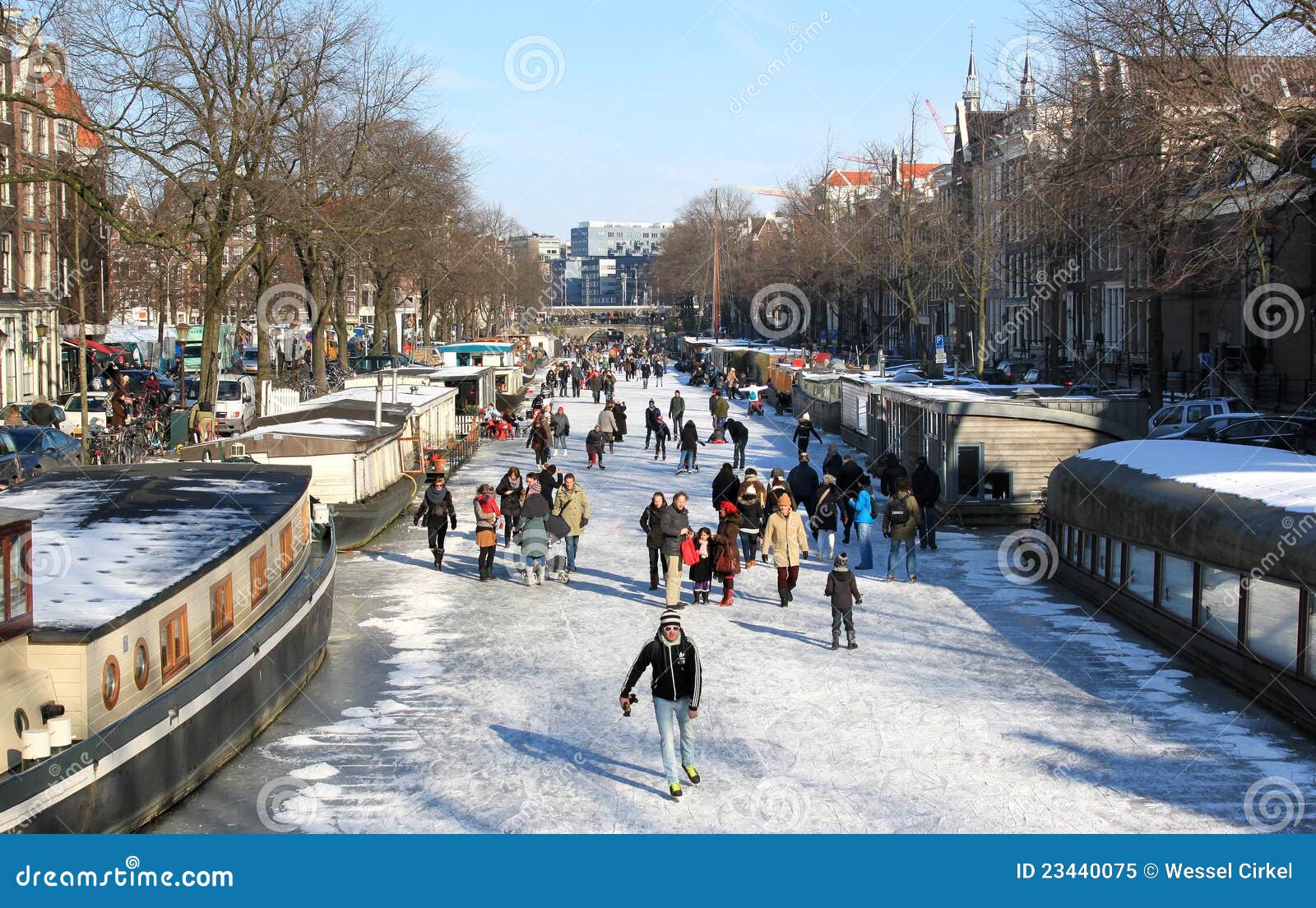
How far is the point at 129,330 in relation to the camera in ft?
245

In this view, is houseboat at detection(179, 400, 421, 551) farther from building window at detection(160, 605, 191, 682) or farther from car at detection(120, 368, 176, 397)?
car at detection(120, 368, 176, 397)

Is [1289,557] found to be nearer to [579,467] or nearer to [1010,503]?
[1010,503]

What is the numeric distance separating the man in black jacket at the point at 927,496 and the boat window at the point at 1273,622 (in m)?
8.99

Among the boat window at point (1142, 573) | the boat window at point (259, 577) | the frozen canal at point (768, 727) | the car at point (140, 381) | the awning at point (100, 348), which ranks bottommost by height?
the frozen canal at point (768, 727)

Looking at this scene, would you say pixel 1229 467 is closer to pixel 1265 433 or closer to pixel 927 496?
pixel 927 496

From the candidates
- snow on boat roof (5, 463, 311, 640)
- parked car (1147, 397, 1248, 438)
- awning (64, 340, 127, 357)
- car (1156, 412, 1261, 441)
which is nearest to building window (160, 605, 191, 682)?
snow on boat roof (5, 463, 311, 640)

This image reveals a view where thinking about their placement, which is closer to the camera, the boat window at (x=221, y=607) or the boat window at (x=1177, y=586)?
the boat window at (x=221, y=607)

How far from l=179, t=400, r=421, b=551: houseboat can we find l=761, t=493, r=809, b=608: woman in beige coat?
7419 mm

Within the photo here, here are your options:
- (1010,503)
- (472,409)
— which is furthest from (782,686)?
(472,409)

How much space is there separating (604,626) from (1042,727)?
6451 millimetres

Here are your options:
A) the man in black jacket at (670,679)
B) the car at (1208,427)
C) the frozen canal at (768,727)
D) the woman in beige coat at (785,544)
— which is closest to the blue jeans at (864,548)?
the frozen canal at (768,727)

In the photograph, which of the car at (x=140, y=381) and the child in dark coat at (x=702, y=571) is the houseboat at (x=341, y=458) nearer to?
the child in dark coat at (x=702, y=571)

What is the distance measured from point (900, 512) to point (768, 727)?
8056 mm

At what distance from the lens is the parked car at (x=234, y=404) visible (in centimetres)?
4306
